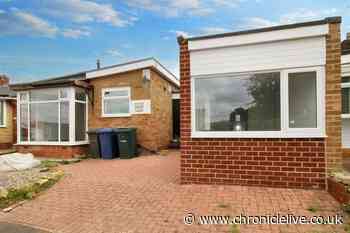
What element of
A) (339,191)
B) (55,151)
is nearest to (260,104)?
(339,191)

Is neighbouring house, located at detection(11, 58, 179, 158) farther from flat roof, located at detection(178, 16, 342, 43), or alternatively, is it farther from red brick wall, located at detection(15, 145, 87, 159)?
flat roof, located at detection(178, 16, 342, 43)

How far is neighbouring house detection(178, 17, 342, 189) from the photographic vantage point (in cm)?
501

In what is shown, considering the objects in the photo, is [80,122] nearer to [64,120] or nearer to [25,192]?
[64,120]

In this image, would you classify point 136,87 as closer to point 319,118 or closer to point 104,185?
point 104,185

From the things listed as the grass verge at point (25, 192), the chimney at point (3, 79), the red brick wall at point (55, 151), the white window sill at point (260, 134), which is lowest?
the grass verge at point (25, 192)

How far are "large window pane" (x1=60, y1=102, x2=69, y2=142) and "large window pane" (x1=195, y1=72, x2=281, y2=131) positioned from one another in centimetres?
726

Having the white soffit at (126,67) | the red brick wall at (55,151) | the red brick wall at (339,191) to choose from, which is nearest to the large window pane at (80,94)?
the white soffit at (126,67)

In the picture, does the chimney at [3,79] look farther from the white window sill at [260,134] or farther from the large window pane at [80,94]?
the white window sill at [260,134]

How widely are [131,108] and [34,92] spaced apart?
4491 millimetres

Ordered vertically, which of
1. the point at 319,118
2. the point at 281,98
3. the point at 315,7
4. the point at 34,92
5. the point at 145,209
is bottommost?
the point at 145,209

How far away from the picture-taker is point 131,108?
1129 centimetres

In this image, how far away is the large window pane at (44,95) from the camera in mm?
11251

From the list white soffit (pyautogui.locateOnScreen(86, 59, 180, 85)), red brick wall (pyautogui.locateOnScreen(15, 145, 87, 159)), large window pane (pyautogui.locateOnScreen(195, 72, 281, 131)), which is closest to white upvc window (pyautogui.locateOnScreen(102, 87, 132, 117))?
white soffit (pyautogui.locateOnScreen(86, 59, 180, 85))

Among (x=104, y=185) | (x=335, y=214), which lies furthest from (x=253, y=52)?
(x=104, y=185)
